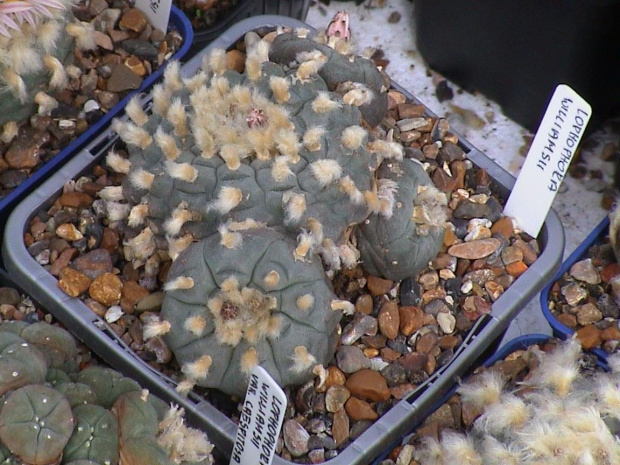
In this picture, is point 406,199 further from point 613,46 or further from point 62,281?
point 613,46

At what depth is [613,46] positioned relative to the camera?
179 cm

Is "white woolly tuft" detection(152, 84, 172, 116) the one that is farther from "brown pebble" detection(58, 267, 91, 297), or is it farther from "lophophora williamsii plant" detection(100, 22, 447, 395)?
"brown pebble" detection(58, 267, 91, 297)

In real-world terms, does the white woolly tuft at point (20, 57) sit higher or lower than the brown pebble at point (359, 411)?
higher

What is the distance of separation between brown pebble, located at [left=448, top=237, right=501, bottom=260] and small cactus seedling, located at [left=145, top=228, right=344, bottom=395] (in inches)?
13.3

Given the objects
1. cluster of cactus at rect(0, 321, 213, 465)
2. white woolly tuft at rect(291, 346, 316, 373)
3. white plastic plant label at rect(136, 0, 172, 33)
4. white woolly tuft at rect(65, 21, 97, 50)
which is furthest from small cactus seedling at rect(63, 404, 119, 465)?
white plastic plant label at rect(136, 0, 172, 33)

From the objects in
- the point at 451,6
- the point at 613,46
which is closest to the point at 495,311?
the point at 613,46

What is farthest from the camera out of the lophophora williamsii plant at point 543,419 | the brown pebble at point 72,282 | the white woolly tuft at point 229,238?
the brown pebble at point 72,282

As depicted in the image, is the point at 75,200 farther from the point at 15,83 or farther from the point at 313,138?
the point at 313,138

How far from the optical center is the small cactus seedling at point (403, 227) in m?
1.40

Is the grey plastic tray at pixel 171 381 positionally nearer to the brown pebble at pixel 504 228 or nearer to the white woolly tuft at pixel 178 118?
the brown pebble at pixel 504 228

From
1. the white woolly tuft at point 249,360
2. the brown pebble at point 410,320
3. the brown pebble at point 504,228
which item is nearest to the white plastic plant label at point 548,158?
the brown pebble at point 504,228

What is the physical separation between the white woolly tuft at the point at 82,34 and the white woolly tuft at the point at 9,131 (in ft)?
0.62

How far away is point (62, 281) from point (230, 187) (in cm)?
37

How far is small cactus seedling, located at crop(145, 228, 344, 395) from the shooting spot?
4.02 ft
